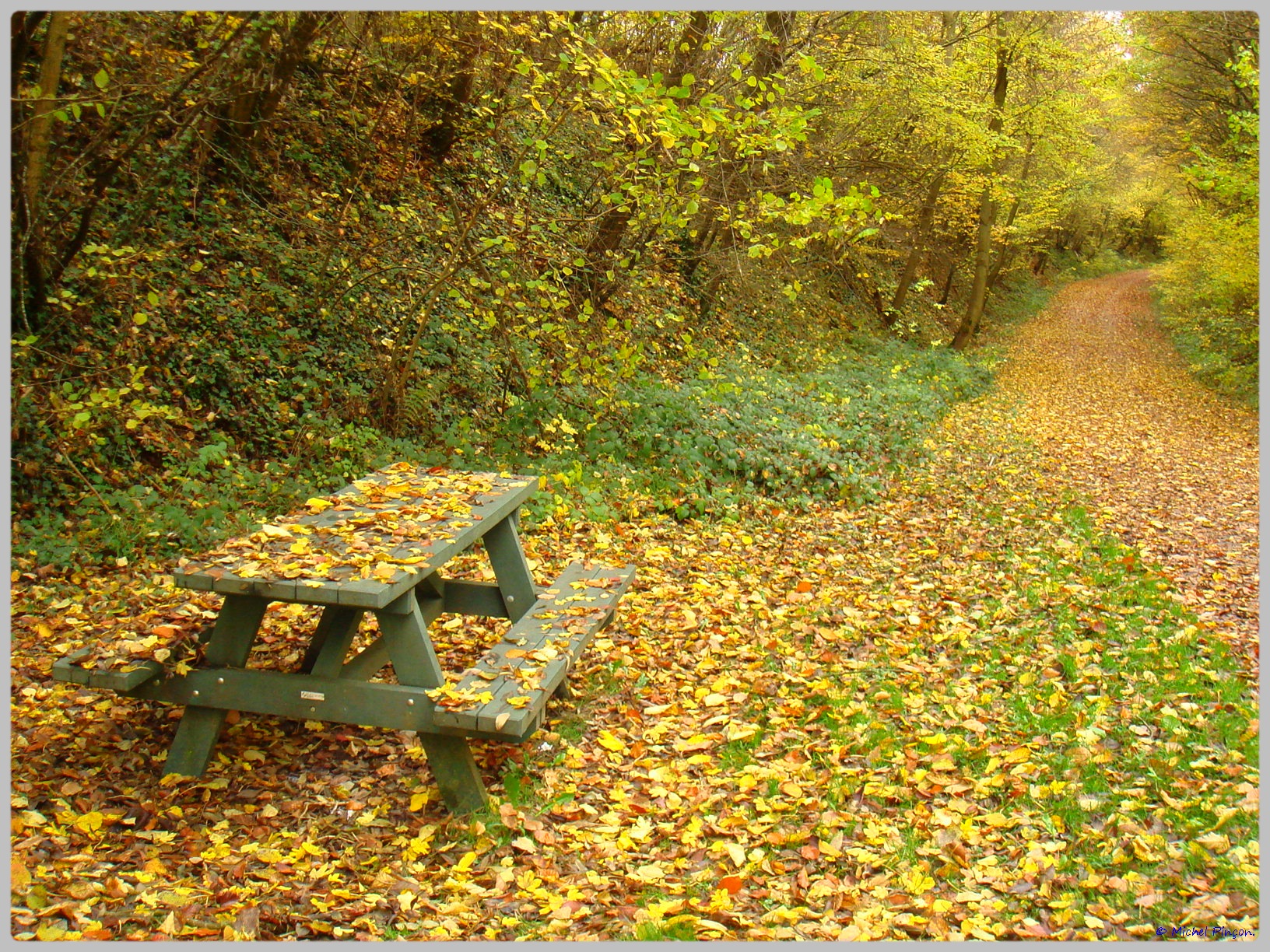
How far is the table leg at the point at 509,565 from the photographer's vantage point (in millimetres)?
4898

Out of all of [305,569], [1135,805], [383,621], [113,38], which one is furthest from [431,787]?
[113,38]

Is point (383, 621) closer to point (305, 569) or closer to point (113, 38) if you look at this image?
point (305, 569)

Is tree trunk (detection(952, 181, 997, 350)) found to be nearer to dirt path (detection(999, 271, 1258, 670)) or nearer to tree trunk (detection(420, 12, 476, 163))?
dirt path (detection(999, 271, 1258, 670))

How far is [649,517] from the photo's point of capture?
7.59 meters

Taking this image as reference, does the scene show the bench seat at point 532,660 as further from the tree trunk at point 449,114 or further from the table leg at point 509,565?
the tree trunk at point 449,114

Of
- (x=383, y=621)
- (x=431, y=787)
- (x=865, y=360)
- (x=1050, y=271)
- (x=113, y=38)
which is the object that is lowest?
(x=431, y=787)

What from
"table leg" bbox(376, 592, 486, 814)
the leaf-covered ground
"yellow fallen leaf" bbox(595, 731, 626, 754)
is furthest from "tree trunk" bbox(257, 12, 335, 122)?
"yellow fallen leaf" bbox(595, 731, 626, 754)

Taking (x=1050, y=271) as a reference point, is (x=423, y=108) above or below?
below

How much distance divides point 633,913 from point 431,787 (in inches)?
46.3

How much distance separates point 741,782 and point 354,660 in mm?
1904

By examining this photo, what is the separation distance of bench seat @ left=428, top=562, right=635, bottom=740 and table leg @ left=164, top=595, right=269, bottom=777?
3.00 ft

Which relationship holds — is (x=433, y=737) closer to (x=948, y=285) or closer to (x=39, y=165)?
(x=39, y=165)

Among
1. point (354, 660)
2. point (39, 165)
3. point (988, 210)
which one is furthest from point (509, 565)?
point (988, 210)

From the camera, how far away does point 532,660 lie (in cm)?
395
